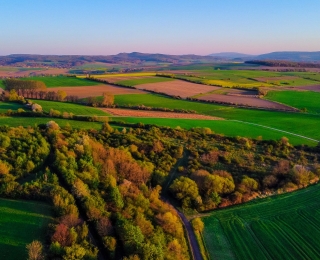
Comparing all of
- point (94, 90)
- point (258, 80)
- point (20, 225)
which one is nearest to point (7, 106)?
point (94, 90)

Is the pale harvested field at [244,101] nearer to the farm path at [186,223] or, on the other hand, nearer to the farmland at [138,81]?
the farmland at [138,81]

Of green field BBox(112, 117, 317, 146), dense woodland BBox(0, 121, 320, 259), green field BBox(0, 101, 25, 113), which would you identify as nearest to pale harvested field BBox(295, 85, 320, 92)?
green field BBox(112, 117, 317, 146)

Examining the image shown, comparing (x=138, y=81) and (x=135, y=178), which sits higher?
(x=138, y=81)

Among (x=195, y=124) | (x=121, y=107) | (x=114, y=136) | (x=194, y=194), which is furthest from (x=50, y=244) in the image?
(x=121, y=107)

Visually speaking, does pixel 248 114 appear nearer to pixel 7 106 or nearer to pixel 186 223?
pixel 186 223

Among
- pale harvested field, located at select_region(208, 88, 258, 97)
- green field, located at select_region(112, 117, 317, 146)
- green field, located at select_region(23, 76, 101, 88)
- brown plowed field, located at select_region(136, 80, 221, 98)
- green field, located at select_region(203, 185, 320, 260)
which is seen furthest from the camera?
green field, located at select_region(23, 76, 101, 88)

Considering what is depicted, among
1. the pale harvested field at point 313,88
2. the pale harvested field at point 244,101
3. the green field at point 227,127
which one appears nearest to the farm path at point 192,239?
the green field at point 227,127

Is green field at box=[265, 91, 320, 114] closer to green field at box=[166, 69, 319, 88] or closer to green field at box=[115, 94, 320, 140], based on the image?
green field at box=[115, 94, 320, 140]

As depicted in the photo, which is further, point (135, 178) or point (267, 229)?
point (135, 178)
